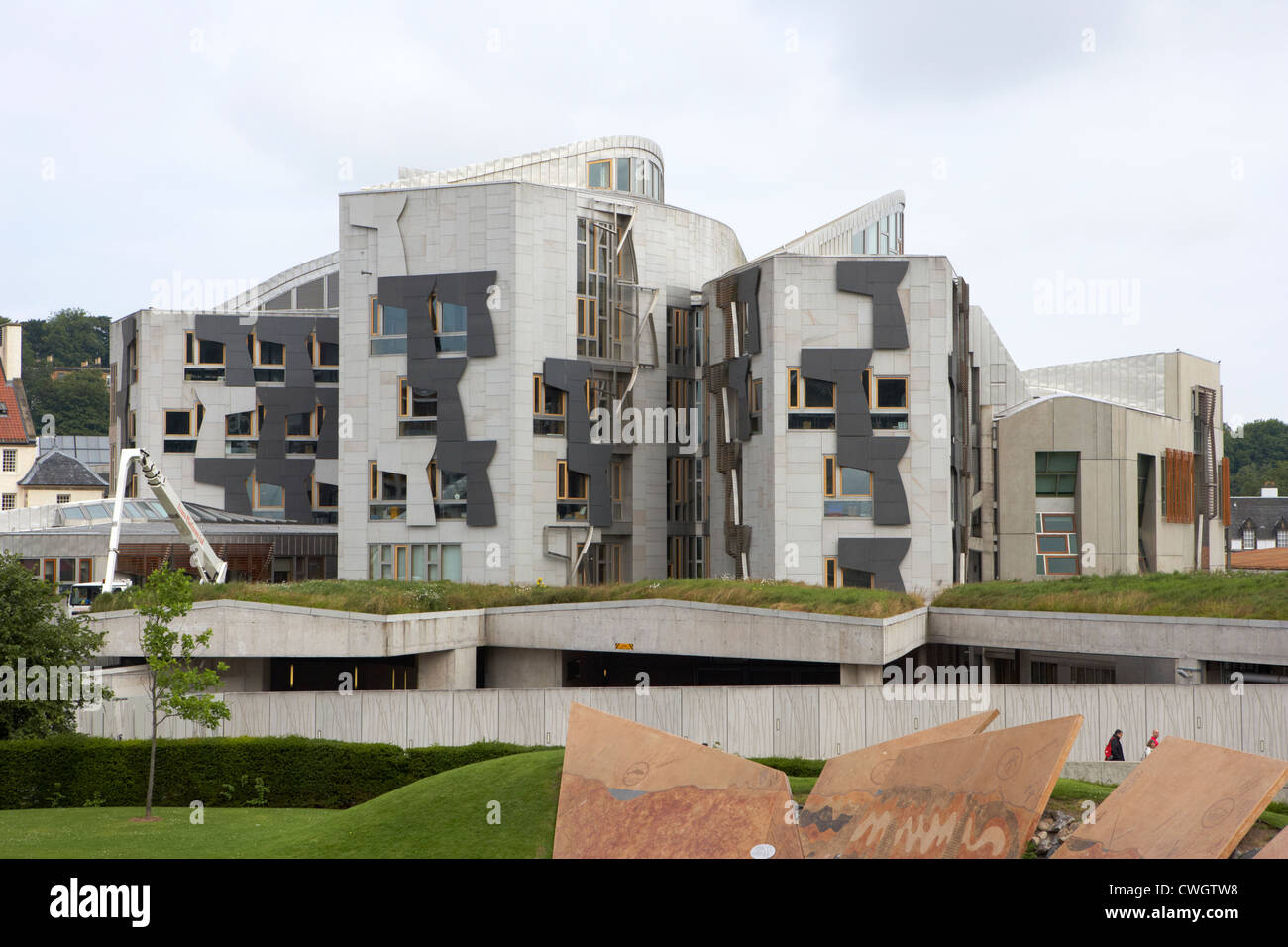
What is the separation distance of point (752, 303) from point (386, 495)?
1738cm

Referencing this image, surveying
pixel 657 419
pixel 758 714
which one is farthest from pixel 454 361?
pixel 758 714

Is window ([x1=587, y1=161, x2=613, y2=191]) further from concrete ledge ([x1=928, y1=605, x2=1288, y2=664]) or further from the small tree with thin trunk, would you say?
the small tree with thin trunk

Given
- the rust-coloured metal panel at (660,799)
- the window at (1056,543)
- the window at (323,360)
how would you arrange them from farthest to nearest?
the window at (323,360) < the window at (1056,543) < the rust-coloured metal panel at (660,799)

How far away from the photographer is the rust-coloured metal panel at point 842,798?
17422 millimetres

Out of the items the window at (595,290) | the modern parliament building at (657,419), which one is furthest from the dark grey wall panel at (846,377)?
the window at (595,290)

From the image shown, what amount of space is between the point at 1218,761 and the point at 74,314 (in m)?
164

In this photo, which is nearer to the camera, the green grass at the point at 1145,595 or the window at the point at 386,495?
the green grass at the point at 1145,595

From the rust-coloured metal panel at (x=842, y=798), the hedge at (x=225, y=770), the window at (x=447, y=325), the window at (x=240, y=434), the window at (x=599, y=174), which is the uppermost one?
the window at (x=599, y=174)

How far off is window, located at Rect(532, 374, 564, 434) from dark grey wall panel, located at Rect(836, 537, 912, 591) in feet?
44.5

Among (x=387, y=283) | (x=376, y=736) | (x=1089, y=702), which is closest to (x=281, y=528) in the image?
(x=387, y=283)

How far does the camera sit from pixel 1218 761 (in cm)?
1628

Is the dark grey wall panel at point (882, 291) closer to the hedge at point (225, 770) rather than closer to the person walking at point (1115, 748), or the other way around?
the person walking at point (1115, 748)

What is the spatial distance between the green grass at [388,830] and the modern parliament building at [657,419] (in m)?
27.4
